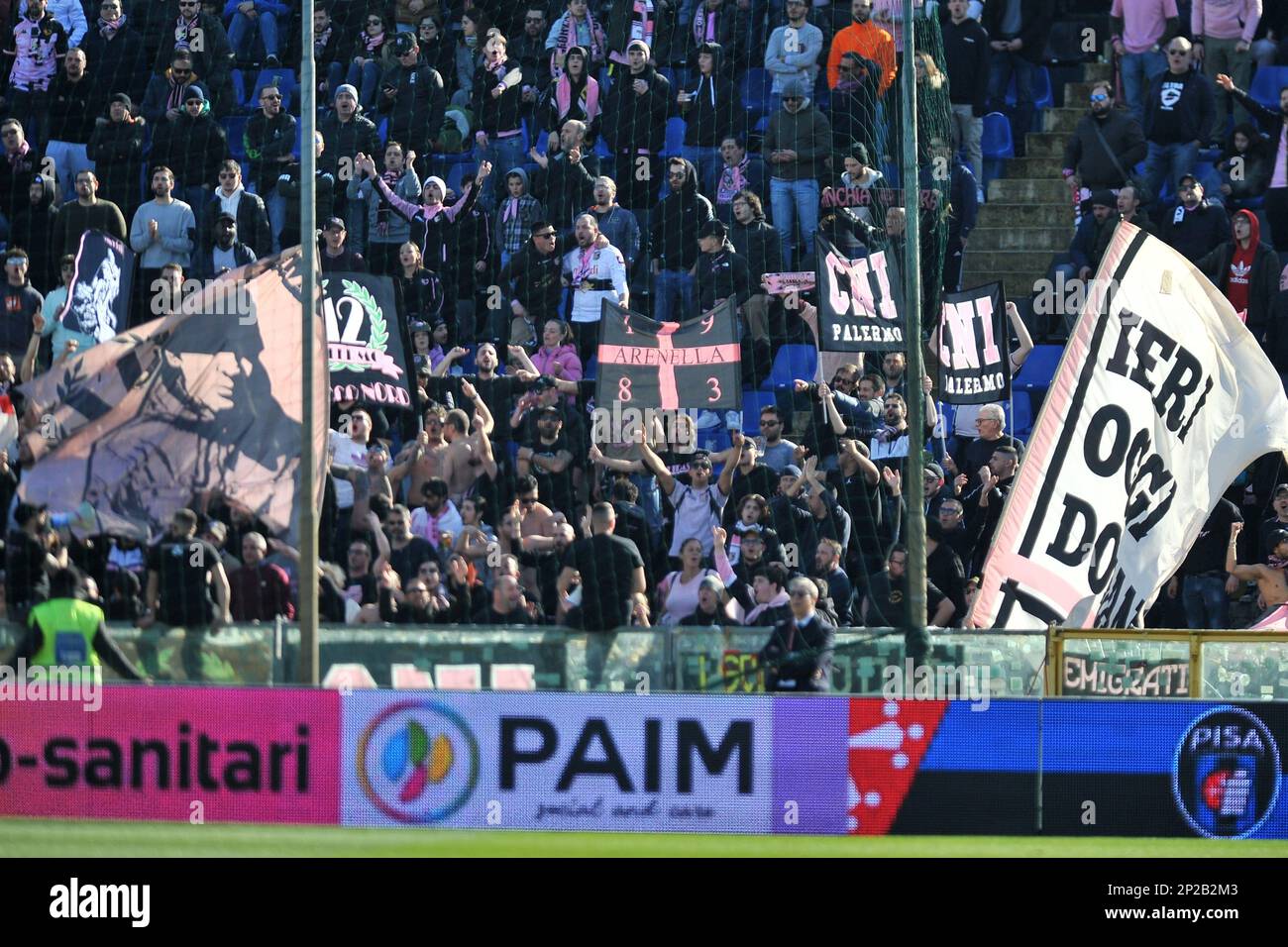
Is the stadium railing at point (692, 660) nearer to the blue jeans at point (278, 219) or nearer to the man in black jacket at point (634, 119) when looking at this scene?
the blue jeans at point (278, 219)

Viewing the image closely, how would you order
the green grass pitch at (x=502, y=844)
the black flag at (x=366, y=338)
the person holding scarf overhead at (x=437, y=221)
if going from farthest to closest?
the person holding scarf overhead at (x=437, y=221)
the black flag at (x=366, y=338)
the green grass pitch at (x=502, y=844)

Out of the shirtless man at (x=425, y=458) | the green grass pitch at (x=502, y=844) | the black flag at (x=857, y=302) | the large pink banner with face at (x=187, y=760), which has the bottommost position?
the green grass pitch at (x=502, y=844)

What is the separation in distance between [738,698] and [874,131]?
5929 millimetres

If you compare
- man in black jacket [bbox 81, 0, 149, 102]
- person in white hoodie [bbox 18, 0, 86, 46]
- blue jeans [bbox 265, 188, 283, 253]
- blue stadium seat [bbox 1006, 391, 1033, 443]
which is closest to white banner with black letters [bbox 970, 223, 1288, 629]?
blue stadium seat [bbox 1006, 391, 1033, 443]

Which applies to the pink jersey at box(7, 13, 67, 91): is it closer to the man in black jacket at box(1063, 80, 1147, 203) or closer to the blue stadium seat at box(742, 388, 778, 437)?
the blue stadium seat at box(742, 388, 778, 437)

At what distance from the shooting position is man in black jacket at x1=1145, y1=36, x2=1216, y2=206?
17.1m

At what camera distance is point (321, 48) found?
19078mm

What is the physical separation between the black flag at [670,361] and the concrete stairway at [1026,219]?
14.2 ft

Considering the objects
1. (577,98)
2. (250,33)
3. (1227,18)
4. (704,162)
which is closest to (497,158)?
(577,98)

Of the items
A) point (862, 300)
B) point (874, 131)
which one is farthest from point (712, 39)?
point (862, 300)

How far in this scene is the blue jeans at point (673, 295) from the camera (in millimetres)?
16031

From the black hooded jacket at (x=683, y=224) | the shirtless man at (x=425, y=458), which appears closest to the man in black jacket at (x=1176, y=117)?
the black hooded jacket at (x=683, y=224)

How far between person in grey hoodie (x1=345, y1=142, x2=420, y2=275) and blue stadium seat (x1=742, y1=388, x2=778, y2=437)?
304 cm

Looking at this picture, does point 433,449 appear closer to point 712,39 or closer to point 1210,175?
point 712,39
